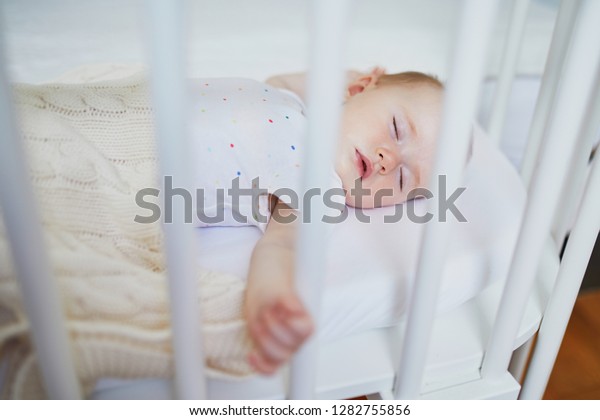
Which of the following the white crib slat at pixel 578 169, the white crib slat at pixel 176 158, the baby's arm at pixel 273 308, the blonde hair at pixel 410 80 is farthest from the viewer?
the blonde hair at pixel 410 80

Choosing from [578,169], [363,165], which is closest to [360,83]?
[363,165]

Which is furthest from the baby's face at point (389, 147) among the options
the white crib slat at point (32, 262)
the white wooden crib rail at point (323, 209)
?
the white crib slat at point (32, 262)

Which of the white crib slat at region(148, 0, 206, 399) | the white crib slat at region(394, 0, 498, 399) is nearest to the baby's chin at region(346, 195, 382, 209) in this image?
the white crib slat at region(394, 0, 498, 399)

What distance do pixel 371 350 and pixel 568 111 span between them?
35 cm

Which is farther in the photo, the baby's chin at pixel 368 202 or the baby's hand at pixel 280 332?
the baby's chin at pixel 368 202

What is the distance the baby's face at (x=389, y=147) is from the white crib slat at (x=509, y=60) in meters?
0.19

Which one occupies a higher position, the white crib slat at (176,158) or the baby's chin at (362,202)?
the white crib slat at (176,158)

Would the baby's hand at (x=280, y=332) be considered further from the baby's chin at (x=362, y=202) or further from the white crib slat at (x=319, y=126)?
the baby's chin at (x=362, y=202)

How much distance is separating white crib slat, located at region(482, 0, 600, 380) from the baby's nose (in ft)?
0.82

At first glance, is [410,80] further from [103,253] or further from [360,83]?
[103,253]

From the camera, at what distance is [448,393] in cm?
67

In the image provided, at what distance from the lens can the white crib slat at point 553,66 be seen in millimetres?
797

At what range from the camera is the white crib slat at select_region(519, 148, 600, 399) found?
2.07 feet

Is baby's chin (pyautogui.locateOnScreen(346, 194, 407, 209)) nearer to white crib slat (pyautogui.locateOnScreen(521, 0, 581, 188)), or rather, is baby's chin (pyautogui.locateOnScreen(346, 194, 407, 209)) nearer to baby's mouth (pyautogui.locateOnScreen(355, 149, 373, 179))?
baby's mouth (pyautogui.locateOnScreen(355, 149, 373, 179))
